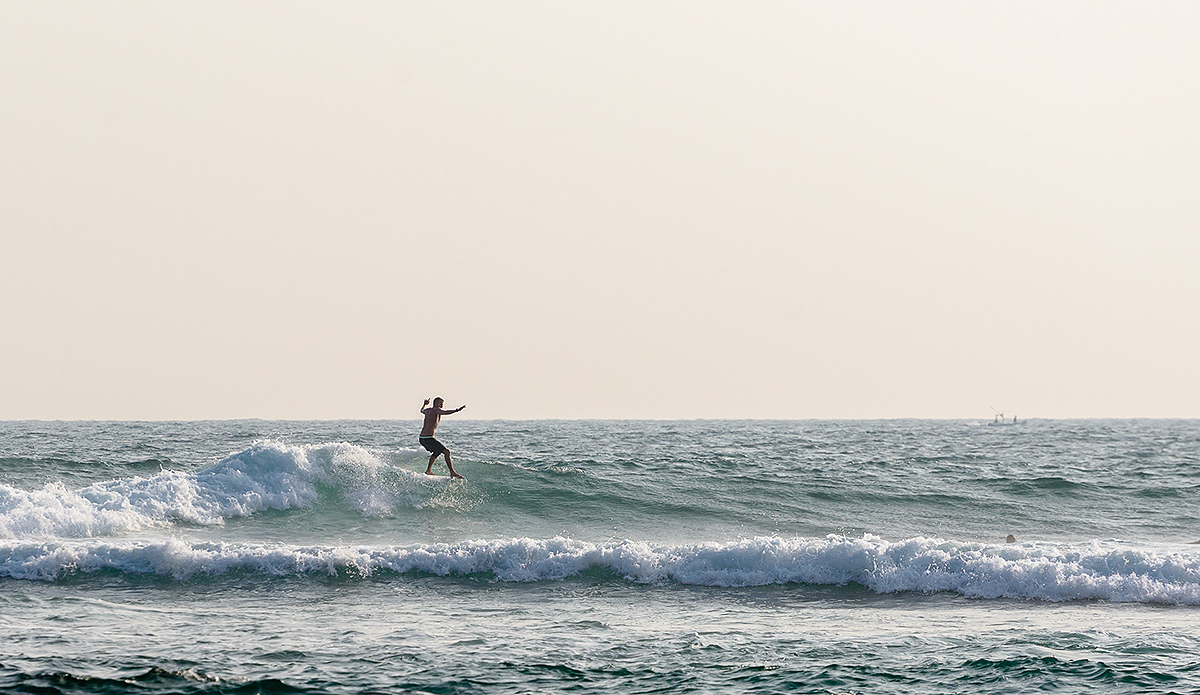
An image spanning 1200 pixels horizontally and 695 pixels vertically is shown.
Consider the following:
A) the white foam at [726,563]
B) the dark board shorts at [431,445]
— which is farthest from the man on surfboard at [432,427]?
the white foam at [726,563]

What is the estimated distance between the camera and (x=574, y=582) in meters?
13.8

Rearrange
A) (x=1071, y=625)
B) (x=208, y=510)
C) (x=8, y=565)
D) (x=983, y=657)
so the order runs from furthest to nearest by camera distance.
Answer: (x=208, y=510), (x=8, y=565), (x=1071, y=625), (x=983, y=657)

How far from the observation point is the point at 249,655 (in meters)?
9.00

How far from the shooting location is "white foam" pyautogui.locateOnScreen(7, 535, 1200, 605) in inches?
525

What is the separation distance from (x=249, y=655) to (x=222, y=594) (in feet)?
12.7

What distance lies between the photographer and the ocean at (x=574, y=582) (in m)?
8.59

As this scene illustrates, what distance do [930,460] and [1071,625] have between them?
87.3 feet

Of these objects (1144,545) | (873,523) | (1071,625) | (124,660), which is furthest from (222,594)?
(1144,545)

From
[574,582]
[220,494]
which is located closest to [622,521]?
[574,582]

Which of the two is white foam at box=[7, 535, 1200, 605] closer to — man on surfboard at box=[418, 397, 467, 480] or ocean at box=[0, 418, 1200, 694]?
ocean at box=[0, 418, 1200, 694]

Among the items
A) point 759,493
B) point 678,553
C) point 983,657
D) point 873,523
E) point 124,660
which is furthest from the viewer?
point 759,493

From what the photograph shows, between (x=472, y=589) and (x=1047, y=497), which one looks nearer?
(x=472, y=589)

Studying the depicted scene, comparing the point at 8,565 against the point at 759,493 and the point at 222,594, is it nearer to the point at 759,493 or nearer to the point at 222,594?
the point at 222,594

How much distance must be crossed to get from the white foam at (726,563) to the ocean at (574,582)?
4cm
